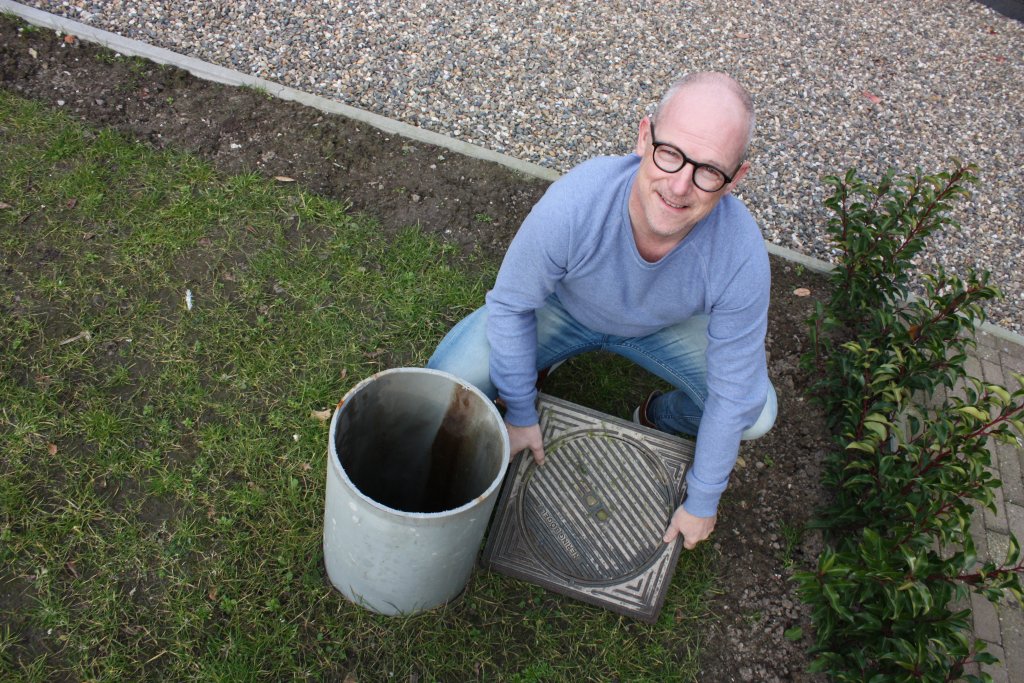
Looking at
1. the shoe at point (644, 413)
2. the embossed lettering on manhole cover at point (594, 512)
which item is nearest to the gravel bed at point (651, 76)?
the shoe at point (644, 413)

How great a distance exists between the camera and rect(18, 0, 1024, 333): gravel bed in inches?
165

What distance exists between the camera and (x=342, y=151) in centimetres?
388

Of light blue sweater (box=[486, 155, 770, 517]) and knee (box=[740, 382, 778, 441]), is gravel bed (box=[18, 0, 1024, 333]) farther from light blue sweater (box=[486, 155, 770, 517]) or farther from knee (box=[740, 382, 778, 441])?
light blue sweater (box=[486, 155, 770, 517])

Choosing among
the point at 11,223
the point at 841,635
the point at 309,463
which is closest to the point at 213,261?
the point at 11,223

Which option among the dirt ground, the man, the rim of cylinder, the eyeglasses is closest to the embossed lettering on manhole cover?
the man

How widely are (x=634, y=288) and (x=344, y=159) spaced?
6.54 feet

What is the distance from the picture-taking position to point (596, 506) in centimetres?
281

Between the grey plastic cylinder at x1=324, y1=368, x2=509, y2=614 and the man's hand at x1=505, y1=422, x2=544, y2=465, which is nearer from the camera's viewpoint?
the grey plastic cylinder at x1=324, y1=368, x2=509, y2=614

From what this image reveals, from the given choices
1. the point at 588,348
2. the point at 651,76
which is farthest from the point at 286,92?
the point at 588,348

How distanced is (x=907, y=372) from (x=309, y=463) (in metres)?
2.29

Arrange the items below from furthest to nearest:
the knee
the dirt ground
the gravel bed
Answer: the gravel bed < the dirt ground < the knee

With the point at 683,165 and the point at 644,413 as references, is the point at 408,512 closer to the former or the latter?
the point at 683,165

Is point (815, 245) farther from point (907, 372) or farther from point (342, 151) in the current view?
point (342, 151)

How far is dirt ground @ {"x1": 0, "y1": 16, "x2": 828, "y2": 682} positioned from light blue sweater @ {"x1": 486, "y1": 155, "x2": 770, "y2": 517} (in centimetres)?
77
